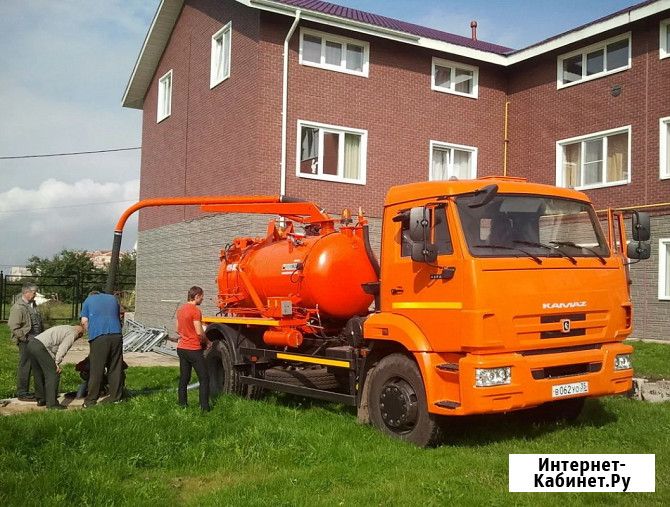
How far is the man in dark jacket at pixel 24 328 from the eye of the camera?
10.7 metres

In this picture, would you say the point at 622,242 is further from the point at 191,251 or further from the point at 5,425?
the point at 191,251

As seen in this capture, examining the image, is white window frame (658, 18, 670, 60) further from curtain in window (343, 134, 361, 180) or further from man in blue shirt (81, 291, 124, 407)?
man in blue shirt (81, 291, 124, 407)

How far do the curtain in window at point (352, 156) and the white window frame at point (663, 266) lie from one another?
748cm

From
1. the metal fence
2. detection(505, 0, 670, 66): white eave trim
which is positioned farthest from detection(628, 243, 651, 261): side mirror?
the metal fence

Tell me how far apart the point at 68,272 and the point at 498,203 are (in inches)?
1564

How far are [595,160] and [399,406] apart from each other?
45.0 ft

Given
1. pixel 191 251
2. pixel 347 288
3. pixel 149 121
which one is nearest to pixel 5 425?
pixel 347 288

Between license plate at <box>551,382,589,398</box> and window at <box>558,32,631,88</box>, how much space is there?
13.3 metres

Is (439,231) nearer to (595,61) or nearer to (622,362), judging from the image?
(622,362)

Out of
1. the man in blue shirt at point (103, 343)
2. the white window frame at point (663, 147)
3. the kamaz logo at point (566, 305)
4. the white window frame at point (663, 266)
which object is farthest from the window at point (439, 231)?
the white window frame at point (663, 147)

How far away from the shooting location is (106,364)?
33.6 ft

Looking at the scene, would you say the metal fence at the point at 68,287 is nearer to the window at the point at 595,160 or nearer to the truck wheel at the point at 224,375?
the truck wheel at the point at 224,375

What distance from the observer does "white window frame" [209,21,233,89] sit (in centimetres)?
1936

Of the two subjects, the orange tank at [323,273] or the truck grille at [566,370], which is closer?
the truck grille at [566,370]
